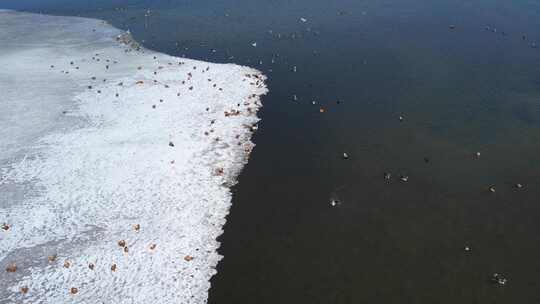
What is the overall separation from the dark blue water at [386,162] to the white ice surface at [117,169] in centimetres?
165

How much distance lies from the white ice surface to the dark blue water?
165 centimetres

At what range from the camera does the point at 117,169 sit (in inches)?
999

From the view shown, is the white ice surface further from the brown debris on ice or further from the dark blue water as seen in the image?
the dark blue water

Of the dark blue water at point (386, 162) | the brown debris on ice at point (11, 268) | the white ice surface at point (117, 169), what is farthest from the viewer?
the brown debris on ice at point (11, 268)

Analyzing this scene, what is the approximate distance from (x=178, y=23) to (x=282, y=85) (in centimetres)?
2139

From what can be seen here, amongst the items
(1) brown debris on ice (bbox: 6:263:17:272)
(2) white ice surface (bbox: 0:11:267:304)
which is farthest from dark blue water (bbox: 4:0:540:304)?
(1) brown debris on ice (bbox: 6:263:17:272)

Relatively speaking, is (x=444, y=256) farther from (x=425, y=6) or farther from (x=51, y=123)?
(x=425, y=6)

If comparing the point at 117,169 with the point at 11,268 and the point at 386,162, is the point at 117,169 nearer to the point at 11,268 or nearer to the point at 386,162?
the point at 11,268

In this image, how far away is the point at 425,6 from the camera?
5381 cm

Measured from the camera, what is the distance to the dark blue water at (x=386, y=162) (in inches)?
728

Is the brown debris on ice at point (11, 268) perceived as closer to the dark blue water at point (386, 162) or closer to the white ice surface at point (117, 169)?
the white ice surface at point (117, 169)

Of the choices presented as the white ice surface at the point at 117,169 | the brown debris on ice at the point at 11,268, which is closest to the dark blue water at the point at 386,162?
the white ice surface at the point at 117,169

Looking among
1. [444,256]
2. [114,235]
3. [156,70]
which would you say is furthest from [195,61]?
[444,256]

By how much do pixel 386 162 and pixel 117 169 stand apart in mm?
14641
